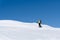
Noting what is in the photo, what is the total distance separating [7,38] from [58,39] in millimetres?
5102

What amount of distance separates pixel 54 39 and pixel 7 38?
471cm

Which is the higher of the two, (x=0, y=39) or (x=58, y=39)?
(x=58, y=39)

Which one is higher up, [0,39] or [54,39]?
[54,39]

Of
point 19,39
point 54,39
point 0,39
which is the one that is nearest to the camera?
point 0,39

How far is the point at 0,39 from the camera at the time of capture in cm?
1436

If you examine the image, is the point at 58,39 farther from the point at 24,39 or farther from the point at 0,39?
the point at 0,39

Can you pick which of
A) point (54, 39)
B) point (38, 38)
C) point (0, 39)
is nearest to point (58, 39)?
point (54, 39)

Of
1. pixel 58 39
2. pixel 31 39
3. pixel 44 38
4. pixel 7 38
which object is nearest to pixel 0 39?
pixel 7 38

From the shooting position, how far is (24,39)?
51.1 ft

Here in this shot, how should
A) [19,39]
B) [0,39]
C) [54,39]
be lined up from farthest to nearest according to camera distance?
[54,39] < [19,39] < [0,39]

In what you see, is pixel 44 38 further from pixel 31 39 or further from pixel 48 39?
pixel 31 39

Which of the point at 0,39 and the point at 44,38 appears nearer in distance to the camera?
the point at 0,39

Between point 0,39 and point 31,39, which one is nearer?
point 0,39

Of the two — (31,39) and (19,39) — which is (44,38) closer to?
(31,39)
